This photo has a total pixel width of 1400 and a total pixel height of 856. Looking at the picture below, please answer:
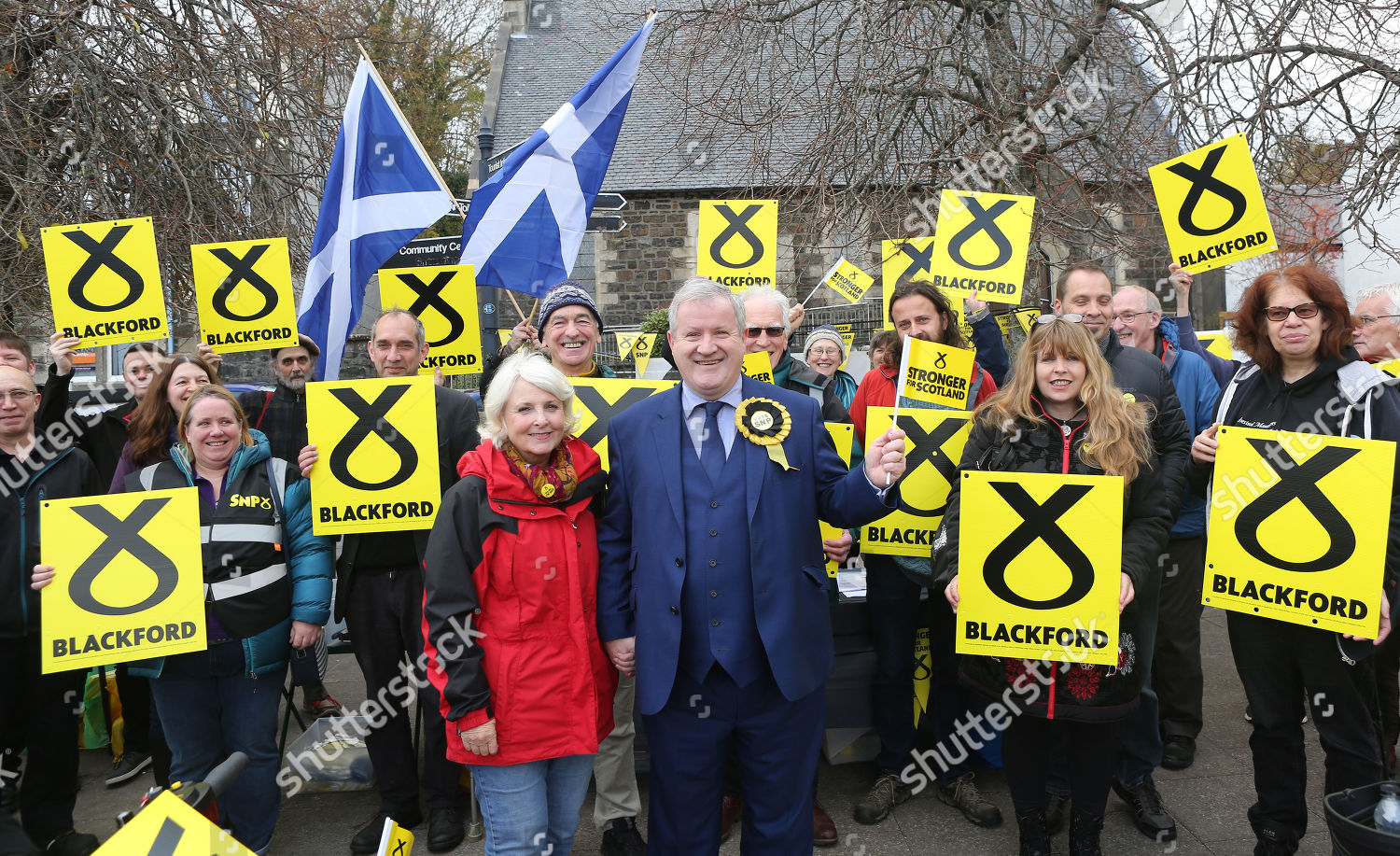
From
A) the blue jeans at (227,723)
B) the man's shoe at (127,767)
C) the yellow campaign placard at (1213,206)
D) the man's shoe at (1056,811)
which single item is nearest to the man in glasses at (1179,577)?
the yellow campaign placard at (1213,206)

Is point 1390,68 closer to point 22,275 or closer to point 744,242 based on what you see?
point 744,242

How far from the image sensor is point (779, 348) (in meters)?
4.29

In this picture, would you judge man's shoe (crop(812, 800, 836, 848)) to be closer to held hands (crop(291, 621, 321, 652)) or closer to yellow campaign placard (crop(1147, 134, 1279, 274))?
held hands (crop(291, 621, 321, 652))

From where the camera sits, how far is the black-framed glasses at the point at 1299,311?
319 centimetres

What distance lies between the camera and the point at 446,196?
16.1 ft

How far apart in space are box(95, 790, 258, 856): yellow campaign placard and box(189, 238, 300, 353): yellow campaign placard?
3.34 meters

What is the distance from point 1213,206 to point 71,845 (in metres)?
5.67

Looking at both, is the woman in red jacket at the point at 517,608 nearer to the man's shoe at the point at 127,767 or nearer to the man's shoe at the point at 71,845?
the man's shoe at the point at 71,845

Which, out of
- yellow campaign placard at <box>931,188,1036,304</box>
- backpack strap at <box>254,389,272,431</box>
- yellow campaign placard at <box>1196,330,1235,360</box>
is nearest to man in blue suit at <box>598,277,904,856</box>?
yellow campaign placard at <box>931,188,1036,304</box>

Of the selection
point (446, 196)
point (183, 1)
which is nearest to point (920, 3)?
point (446, 196)

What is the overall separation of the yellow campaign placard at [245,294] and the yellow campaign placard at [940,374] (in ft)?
10.1

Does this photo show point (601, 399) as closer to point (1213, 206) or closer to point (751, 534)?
point (751, 534)

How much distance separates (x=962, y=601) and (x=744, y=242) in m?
2.66

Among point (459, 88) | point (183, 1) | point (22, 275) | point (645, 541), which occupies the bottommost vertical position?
point (645, 541)
